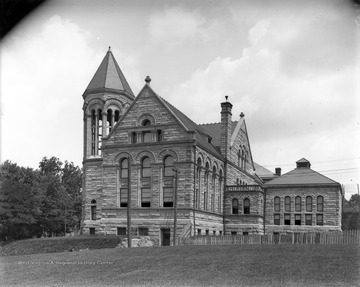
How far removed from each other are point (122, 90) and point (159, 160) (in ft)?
38.6

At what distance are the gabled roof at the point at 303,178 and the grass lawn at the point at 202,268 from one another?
23.0 m

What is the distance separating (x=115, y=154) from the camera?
40.3m

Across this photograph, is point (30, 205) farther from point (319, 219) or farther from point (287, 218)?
point (319, 219)

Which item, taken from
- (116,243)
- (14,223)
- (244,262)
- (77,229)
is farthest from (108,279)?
(77,229)

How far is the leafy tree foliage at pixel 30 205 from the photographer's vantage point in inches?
2028

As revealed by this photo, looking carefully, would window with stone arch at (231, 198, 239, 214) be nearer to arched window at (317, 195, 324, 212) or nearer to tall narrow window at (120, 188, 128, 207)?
arched window at (317, 195, 324, 212)

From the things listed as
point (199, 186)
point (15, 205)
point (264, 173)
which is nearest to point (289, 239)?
point (199, 186)

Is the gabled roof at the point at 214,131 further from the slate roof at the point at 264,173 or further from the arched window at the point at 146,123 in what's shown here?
the slate roof at the point at 264,173

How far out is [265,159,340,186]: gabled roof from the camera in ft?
155

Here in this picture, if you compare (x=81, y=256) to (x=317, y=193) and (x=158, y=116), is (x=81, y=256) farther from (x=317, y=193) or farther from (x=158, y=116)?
(x=317, y=193)

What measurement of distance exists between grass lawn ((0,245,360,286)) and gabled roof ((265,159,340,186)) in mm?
23036

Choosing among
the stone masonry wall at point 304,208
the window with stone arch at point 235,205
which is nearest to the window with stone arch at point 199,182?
→ the window with stone arch at point 235,205

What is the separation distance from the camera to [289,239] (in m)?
31.1

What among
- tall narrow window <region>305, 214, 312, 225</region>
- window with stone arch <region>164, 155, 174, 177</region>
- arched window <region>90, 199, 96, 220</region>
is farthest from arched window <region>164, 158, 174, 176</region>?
tall narrow window <region>305, 214, 312, 225</region>
